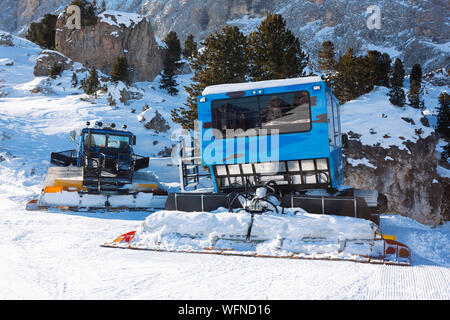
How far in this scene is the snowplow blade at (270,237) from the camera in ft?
18.1

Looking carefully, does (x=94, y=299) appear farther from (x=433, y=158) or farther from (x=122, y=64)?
(x=122, y=64)

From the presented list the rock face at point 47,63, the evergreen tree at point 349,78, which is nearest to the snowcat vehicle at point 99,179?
the evergreen tree at point 349,78

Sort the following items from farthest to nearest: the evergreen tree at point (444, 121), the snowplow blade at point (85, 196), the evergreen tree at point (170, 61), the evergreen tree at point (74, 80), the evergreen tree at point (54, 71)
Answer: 1. the evergreen tree at point (444, 121)
2. the evergreen tree at point (170, 61)
3. the evergreen tree at point (54, 71)
4. the evergreen tree at point (74, 80)
5. the snowplow blade at point (85, 196)

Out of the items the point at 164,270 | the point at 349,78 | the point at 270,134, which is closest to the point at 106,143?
the point at 270,134

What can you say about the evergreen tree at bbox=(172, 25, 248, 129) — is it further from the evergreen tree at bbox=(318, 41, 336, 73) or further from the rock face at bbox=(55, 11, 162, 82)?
the rock face at bbox=(55, 11, 162, 82)

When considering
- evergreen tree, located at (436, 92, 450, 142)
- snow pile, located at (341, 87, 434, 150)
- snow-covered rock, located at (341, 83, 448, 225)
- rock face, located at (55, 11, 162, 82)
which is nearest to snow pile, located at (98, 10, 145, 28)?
rock face, located at (55, 11, 162, 82)

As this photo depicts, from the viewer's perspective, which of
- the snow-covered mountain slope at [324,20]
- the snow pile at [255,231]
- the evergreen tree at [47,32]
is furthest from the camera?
the snow-covered mountain slope at [324,20]

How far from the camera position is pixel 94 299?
12.4ft

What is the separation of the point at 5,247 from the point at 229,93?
534 centimetres

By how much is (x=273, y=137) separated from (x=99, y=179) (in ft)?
19.5

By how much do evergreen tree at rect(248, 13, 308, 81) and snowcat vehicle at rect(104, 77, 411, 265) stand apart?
16379 mm

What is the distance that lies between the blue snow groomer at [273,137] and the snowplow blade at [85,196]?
3.02m

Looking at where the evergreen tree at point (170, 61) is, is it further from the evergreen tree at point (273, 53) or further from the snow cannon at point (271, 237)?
the snow cannon at point (271, 237)

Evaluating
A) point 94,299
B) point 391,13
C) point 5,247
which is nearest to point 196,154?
point 5,247
